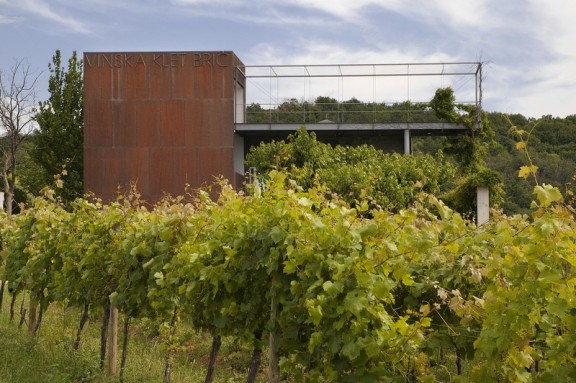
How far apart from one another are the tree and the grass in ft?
87.1

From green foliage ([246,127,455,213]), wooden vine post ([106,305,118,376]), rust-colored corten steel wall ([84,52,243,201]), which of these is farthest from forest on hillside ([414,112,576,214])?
wooden vine post ([106,305,118,376])

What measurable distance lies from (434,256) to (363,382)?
1.48 meters

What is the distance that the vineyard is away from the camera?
3.75 meters

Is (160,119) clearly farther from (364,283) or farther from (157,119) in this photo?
(364,283)

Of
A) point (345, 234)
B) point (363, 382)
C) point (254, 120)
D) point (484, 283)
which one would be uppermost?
point (254, 120)

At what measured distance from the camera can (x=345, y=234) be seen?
15.0 feet

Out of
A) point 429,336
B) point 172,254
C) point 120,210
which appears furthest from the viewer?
point 120,210

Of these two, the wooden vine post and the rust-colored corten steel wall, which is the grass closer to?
the wooden vine post

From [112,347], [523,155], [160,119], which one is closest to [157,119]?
[160,119]

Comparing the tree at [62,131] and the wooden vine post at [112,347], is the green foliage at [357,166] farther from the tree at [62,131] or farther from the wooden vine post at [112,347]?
the wooden vine post at [112,347]

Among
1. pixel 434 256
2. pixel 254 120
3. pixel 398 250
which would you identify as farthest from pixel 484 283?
pixel 254 120

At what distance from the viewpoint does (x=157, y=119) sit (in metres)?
32.2

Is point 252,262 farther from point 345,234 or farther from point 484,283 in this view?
point 484,283

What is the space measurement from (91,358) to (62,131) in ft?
102
